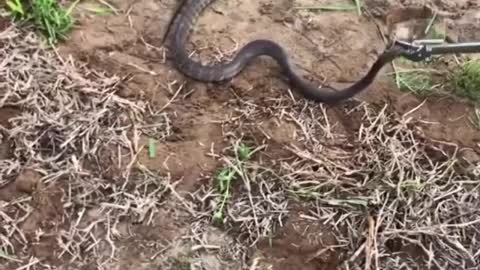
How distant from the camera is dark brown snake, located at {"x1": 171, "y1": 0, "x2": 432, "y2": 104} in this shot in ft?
13.8

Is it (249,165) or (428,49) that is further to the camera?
(249,165)

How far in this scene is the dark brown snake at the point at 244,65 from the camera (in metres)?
4.20

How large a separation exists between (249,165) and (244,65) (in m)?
0.57

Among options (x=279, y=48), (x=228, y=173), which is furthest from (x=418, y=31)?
(x=228, y=173)

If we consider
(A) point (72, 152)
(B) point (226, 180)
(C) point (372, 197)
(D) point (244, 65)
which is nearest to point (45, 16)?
(A) point (72, 152)

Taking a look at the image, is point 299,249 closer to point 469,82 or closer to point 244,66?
point 244,66

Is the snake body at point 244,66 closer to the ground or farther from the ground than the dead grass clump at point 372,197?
farther from the ground

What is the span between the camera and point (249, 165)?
156 inches

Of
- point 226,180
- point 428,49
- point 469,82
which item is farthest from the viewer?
point 469,82

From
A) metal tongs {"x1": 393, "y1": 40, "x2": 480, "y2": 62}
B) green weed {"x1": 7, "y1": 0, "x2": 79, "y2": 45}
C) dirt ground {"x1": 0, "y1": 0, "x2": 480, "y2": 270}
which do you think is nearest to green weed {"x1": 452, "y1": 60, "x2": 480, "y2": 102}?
dirt ground {"x1": 0, "y1": 0, "x2": 480, "y2": 270}

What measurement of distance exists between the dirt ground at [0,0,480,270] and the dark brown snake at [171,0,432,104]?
0.05 meters

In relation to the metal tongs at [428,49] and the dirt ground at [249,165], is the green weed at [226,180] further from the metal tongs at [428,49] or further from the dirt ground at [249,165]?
the metal tongs at [428,49]

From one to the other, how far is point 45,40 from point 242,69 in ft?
3.05

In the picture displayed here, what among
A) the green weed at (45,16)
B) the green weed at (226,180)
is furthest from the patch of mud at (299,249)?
the green weed at (45,16)
